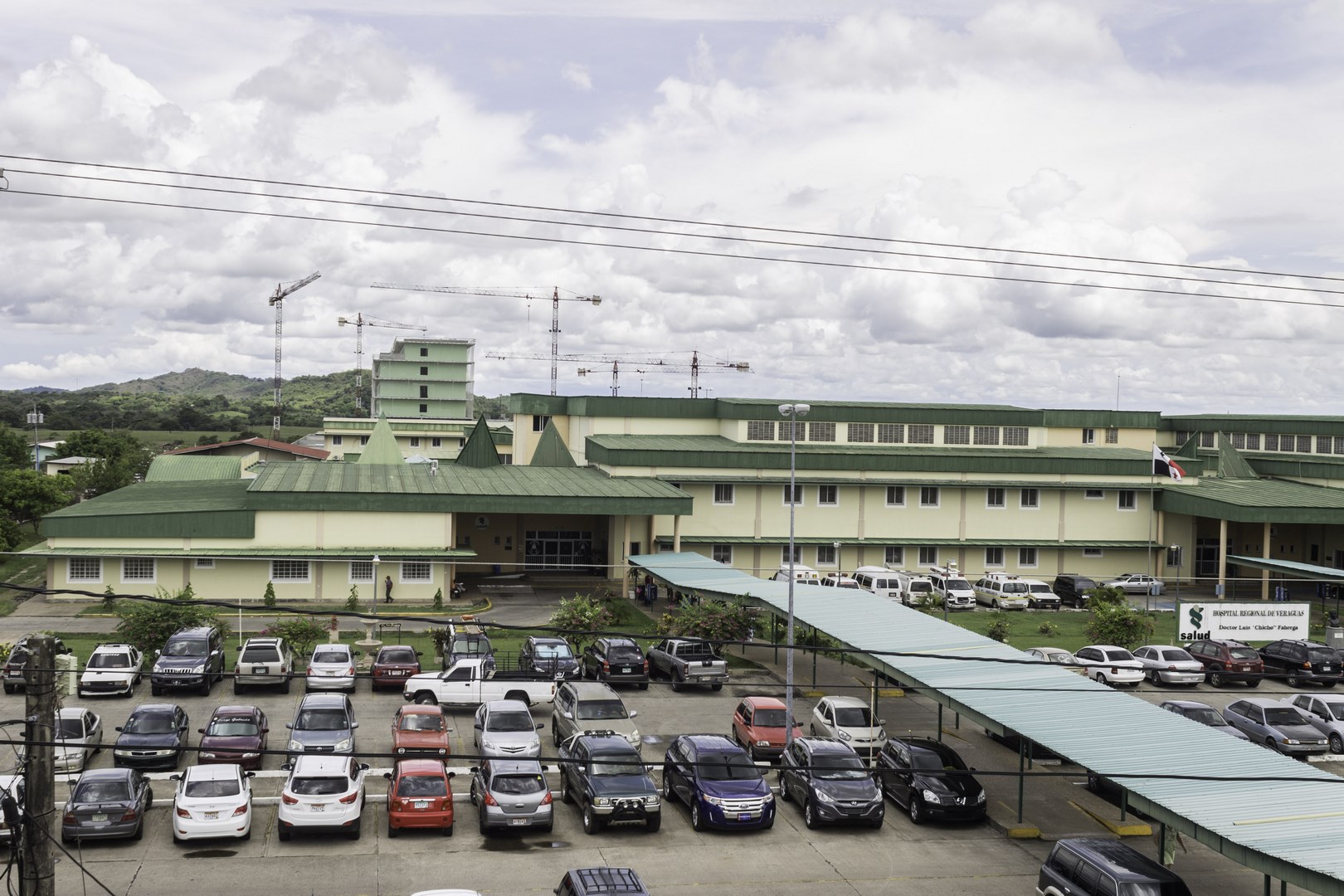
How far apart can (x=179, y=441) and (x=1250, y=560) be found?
545 feet

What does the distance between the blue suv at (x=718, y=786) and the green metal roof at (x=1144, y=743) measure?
5026 millimetres

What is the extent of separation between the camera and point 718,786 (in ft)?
88.2

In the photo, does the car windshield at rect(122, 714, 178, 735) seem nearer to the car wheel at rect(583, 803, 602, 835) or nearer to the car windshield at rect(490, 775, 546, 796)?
the car windshield at rect(490, 775, 546, 796)

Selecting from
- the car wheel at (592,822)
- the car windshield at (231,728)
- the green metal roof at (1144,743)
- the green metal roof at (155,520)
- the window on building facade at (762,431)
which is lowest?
the car wheel at (592,822)

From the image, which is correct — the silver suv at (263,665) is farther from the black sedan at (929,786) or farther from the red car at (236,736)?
the black sedan at (929,786)

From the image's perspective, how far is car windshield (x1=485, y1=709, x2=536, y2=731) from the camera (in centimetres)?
3086

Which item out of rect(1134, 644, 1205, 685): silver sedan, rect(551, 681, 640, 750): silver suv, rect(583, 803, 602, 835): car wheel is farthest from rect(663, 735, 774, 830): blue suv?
rect(1134, 644, 1205, 685): silver sedan

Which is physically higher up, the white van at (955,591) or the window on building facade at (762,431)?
the window on building facade at (762,431)

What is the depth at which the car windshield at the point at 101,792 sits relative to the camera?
80.2ft

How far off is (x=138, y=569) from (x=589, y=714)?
32.8 m

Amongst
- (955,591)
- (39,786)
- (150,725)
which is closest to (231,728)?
(150,725)

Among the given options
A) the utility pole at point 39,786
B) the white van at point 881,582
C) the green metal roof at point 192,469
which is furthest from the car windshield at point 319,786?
the green metal roof at point 192,469

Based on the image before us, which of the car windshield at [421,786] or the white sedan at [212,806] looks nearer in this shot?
the white sedan at [212,806]

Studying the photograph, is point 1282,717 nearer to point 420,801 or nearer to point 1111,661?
point 1111,661
